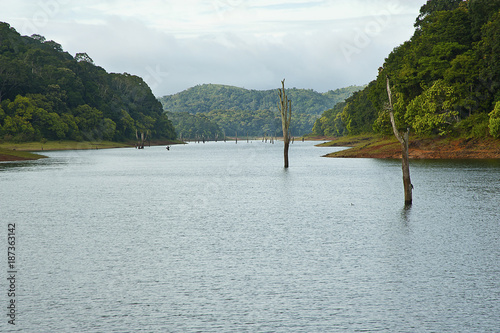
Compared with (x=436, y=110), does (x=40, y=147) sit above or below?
below

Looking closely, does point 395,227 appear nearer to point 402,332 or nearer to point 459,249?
point 459,249

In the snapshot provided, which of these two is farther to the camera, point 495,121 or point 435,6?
point 435,6

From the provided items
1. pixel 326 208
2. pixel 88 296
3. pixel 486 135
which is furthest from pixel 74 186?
pixel 486 135

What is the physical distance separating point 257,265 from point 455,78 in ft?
247

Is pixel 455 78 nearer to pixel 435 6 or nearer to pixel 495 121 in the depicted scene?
pixel 495 121

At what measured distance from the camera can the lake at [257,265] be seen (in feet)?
36.8

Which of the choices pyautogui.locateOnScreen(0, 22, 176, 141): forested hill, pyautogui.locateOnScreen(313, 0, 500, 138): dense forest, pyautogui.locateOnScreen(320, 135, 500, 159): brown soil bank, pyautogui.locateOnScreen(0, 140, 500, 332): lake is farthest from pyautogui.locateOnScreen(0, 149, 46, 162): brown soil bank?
pyautogui.locateOnScreen(0, 140, 500, 332): lake

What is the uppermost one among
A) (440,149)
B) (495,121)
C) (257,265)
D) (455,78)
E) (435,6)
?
(435,6)

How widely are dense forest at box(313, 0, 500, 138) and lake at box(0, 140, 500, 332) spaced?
162ft

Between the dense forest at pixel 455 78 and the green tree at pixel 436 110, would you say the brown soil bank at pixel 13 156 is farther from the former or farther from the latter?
the green tree at pixel 436 110

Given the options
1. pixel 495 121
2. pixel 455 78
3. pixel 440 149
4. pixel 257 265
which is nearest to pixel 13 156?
pixel 440 149

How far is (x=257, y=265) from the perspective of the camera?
51.4ft

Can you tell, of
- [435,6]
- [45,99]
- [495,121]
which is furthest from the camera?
[45,99]

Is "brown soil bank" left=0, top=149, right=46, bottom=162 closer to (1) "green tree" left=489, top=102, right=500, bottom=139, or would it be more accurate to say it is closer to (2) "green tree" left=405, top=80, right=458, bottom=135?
(2) "green tree" left=405, top=80, right=458, bottom=135
